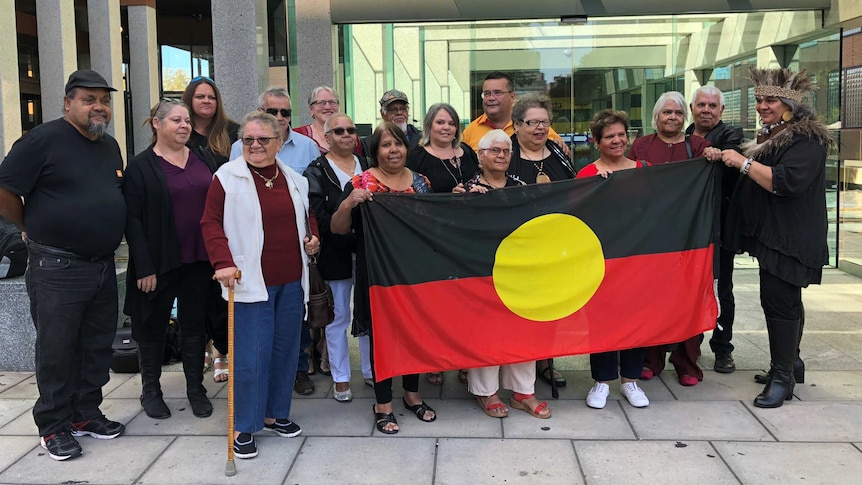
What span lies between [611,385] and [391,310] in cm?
185

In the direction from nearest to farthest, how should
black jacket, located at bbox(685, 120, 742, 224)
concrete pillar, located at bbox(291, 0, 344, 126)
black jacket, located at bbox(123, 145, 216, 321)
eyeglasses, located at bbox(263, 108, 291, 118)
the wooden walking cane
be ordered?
the wooden walking cane → black jacket, located at bbox(123, 145, 216, 321) → black jacket, located at bbox(685, 120, 742, 224) → eyeglasses, located at bbox(263, 108, 291, 118) → concrete pillar, located at bbox(291, 0, 344, 126)

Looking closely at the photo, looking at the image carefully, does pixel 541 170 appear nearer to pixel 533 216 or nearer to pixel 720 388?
pixel 533 216

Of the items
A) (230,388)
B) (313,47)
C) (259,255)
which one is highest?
(313,47)

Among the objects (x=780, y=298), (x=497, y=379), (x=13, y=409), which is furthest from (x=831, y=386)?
(x=13, y=409)

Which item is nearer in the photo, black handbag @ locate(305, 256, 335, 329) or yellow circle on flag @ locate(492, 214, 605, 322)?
black handbag @ locate(305, 256, 335, 329)

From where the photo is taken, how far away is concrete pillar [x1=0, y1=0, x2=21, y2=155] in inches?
376

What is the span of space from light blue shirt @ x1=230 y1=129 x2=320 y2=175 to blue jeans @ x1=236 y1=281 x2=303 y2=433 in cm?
137

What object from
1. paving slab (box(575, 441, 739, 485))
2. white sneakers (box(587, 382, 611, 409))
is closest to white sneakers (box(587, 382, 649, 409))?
white sneakers (box(587, 382, 611, 409))

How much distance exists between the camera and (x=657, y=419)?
4355mm

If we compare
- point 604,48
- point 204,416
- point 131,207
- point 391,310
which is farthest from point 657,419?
point 604,48

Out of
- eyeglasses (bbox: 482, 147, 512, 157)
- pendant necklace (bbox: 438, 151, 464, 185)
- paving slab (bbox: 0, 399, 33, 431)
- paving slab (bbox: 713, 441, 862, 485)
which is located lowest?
paving slab (bbox: 713, 441, 862, 485)

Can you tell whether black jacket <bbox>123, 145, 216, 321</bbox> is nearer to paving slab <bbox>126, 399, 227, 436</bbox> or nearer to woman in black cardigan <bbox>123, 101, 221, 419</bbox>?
woman in black cardigan <bbox>123, 101, 221, 419</bbox>

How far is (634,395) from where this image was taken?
4.57m

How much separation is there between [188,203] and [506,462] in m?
2.44
